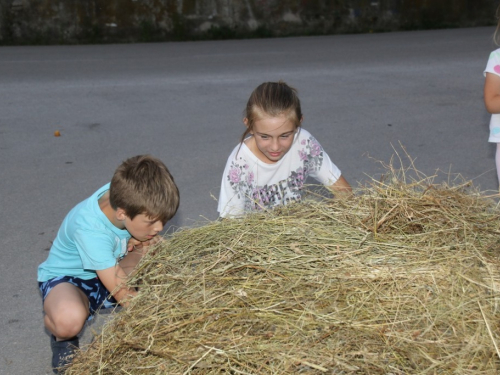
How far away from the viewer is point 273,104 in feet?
11.1

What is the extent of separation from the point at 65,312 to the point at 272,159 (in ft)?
4.30

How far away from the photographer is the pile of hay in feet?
6.32

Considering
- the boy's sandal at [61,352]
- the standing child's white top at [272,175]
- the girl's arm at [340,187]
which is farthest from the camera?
the standing child's white top at [272,175]

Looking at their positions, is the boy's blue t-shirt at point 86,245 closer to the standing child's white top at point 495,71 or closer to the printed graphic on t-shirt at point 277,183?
the printed graphic on t-shirt at point 277,183

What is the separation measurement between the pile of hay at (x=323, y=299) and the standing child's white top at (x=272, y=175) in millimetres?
814

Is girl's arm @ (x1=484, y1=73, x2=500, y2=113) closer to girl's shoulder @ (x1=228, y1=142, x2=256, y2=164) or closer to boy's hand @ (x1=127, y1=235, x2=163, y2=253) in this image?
girl's shoulder @ (x1=228, y1=142, x2=256, y2=164)

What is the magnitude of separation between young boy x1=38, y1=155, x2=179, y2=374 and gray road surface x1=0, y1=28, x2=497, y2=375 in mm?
391

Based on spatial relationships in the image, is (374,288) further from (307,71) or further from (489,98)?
(307,71)

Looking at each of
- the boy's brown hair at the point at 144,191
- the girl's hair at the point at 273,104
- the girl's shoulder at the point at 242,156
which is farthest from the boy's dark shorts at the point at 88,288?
the girl's hair at the point at 273,104

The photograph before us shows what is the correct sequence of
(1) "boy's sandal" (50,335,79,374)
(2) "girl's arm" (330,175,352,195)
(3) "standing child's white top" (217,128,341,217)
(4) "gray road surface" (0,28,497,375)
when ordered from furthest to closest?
(4) "gray road surface" (0,28,497,375) < (3) "standing child's white top" (217,128,341,217) < (2) "girl's arm" (330,175,352,195) < (1) "boy's sandal" (50,335,79,374)

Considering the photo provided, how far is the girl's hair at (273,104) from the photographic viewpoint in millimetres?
3396

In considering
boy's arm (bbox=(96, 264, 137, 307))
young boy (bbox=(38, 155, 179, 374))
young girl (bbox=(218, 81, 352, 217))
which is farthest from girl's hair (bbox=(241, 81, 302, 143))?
boy's arm (bbox=(96, 264, 137, 307))

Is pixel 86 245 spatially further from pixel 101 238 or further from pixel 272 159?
pixel 272 159

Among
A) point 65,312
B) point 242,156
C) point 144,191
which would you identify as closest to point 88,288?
point 65,312
